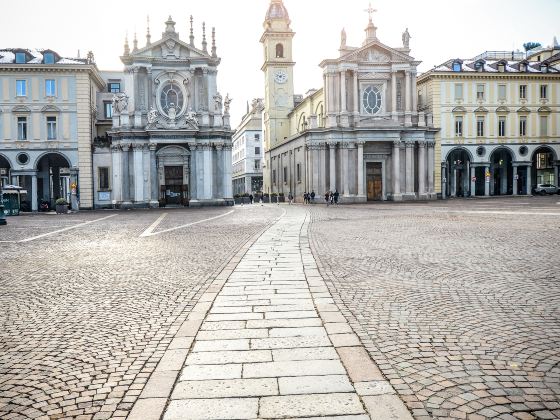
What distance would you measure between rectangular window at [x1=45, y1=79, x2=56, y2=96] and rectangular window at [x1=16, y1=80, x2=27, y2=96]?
70.0 inches

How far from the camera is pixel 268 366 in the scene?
5.02 m

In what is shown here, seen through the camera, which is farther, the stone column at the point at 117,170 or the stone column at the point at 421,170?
the stone column at the point at 421,170

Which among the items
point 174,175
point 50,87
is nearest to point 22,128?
point 50,87

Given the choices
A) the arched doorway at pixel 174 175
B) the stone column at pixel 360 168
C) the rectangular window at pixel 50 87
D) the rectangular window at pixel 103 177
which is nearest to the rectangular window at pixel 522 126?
the stone column at pixel 360 168

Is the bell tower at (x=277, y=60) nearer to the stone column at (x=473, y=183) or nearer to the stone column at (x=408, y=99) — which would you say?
the stone column at (x=408, y=99)

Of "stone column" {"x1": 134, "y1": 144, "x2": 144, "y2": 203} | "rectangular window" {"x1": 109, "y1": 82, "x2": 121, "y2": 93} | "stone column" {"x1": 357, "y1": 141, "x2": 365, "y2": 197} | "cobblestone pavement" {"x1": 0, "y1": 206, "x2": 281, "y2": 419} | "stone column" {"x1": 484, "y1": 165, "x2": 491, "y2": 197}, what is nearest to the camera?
"cobblestone pavement" {"x1": 0, "y1": 206, "x2": 281, "y2": 419}

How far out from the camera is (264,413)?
4.03m

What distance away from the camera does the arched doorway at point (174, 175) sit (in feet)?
163

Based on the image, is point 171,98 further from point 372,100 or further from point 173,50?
point 372,100

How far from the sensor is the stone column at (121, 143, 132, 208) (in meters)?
48.2

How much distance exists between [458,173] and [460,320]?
65.9m

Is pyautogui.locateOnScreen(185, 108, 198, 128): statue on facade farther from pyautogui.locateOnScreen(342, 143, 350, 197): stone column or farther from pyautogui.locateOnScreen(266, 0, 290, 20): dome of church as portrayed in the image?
pyautogui.locateOnScreen(266, 0, 290, 20): dome of church

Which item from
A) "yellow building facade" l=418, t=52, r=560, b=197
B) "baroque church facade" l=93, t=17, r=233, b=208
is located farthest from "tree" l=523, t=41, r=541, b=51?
"baroque church facade" l=93, t=17, r=233, b=208

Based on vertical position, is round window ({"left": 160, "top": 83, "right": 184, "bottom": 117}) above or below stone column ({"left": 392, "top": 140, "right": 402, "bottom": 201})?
above
